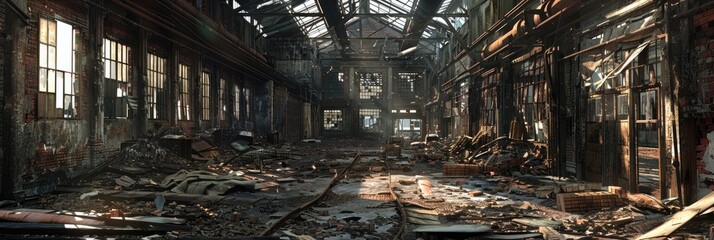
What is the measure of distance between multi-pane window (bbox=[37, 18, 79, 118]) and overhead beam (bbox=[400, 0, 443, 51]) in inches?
467

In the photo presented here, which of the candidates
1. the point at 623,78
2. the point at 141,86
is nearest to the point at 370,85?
the point at 141,86

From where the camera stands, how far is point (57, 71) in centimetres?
915

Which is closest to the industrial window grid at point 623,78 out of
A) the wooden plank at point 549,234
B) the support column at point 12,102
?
the wooden plank at point 549,234

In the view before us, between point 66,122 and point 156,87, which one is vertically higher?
point 156,87

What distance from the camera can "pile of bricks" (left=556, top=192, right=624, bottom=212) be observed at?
7.15 metres

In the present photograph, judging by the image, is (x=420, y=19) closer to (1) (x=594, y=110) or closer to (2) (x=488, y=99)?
(2) (x=488, y=99)

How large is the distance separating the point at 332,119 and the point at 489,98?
2357 cm

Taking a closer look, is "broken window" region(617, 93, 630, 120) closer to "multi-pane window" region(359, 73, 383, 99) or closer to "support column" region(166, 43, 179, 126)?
"support column" region(166, 43, 179, 126)

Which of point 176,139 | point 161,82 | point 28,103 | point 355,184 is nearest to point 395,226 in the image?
point 355,184

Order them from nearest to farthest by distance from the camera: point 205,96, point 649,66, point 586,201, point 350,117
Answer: point 586,201
point 649,66
point 205,96
point 350,117

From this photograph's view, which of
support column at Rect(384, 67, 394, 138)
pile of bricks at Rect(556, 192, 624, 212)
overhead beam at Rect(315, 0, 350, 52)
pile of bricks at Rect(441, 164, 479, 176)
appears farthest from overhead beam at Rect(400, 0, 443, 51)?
pile of bricks at Rect(556, 192, 624, 212)

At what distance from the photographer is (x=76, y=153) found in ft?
31.8

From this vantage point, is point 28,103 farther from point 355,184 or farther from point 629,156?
point 629,156

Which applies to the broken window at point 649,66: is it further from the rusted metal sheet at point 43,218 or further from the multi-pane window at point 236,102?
the multi-pane window at point 236,102
